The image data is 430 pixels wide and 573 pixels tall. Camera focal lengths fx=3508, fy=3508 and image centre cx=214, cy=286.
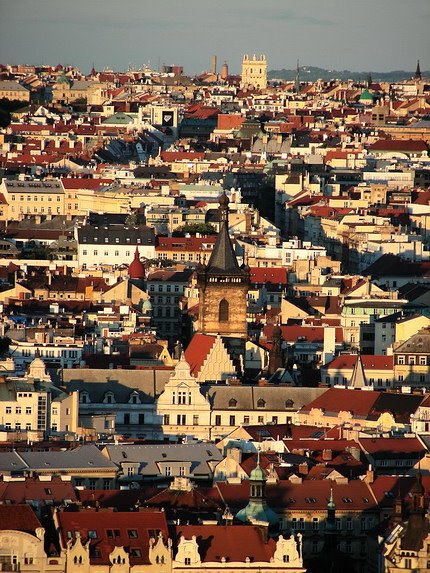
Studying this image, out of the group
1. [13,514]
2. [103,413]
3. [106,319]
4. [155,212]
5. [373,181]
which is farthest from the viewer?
[373,181]

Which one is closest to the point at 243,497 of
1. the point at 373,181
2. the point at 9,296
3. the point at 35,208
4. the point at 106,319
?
the point at 106,319

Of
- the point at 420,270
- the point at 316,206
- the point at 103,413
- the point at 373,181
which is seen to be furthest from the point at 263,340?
the point at 373,181

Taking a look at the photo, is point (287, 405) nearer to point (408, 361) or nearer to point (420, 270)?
point (408, 361)

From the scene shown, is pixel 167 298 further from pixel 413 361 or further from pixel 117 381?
pixel 117 381

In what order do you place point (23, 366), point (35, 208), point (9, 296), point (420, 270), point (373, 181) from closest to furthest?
point (23, 366)
point (9, 296)
point (420, 270)
point (35, 208)
point (373, 181)

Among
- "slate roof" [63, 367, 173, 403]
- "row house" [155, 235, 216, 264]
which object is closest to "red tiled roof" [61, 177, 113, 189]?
"row house" [155, 235, 216, 264]

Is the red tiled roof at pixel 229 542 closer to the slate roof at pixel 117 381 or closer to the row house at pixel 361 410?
the row house at pixel 361 410

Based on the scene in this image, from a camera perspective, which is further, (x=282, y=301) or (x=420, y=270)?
(x=420, y=270)
